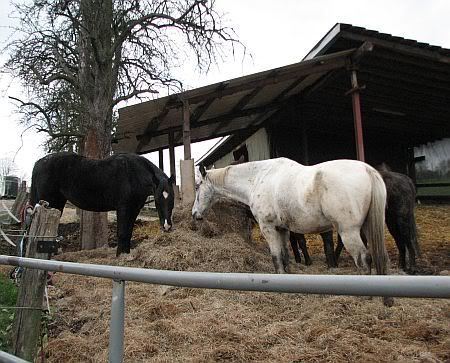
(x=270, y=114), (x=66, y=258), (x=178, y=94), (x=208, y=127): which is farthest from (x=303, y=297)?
(x=270, y=114)

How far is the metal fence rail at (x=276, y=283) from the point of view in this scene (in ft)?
2.95

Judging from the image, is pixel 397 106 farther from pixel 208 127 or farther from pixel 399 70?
→ pixel 208 127

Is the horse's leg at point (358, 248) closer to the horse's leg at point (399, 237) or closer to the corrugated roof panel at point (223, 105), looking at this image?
the horse's leg at point (399, 237)

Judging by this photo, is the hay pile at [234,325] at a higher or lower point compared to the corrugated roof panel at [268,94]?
lower

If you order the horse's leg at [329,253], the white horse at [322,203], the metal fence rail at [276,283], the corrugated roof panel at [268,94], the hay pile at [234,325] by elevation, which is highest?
the corrugated roof panel at [268,94]

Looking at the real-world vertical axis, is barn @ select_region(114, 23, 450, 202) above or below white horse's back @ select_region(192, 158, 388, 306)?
above

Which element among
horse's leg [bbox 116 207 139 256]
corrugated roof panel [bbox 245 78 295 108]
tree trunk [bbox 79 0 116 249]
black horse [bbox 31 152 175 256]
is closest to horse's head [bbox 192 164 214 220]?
black horse [bbox 31 152 175 256]

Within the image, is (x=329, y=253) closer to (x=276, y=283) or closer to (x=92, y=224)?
(x=92, y=224)

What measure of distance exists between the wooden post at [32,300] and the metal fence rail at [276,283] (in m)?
1.29

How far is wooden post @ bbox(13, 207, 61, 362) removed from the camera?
9.42 ft

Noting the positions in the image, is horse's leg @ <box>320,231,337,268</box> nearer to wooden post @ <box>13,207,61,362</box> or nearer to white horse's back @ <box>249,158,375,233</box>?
white horse's back @ <box>249,158,375,233</box>

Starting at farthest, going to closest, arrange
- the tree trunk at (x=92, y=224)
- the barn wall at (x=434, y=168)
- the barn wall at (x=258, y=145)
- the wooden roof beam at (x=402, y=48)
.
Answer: the barn wall at (x=434, y=168) → the barn wall at (x=258, y=145) → the wooden roof beam at (x=402, y=48) → the tree trunk at (x=92, y=224)

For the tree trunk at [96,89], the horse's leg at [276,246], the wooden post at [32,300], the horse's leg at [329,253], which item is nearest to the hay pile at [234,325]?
the wooden post at [32,300]

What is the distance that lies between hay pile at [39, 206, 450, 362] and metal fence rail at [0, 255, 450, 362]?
4.31 ft
